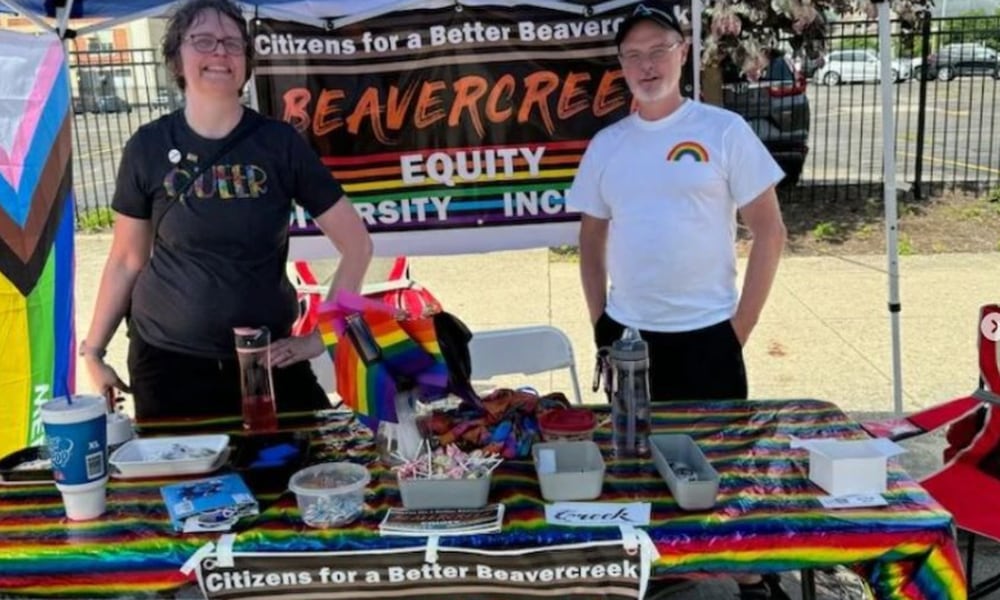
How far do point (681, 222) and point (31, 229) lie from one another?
88.3 inches

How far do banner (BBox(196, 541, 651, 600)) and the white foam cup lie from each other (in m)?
0.32

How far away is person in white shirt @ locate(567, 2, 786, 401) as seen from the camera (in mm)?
2688

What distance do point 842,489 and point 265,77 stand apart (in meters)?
2.90

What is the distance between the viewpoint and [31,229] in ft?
10.8

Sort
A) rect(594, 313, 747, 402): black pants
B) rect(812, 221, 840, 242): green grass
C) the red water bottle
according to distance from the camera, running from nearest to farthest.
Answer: the red water bottle < rect(594, 313, 747, 402): black pants < rect(812, 221, 840, 242): green grass

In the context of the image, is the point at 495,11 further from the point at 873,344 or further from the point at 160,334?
the point at 873,344

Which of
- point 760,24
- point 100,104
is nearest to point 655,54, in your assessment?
point 760,24

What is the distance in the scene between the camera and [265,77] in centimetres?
387

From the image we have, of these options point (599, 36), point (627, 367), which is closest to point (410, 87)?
point (599, 36)

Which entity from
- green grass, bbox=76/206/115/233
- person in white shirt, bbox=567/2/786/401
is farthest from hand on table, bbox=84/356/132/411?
green grass, bbox=76/206/115/233

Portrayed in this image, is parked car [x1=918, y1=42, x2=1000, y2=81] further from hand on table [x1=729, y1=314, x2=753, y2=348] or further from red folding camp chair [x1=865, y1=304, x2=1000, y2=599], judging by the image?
hand on table [x1=729, y1=314, x2=753, y2=348]

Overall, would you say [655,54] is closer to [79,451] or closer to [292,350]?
[292,350]

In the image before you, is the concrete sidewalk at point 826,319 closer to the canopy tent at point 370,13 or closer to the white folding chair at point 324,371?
the canopy tent at point 370,13

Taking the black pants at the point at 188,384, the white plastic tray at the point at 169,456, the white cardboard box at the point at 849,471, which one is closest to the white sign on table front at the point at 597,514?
the white cardboard box at the point at 849,471
